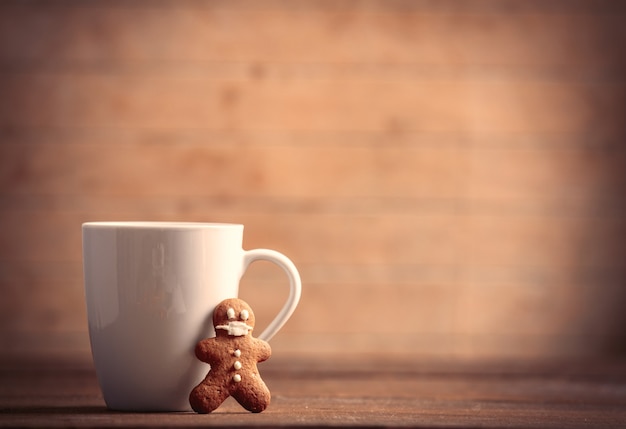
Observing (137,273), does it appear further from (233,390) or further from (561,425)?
(561,425)

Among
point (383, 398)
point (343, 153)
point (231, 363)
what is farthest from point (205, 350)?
point (343, 153)

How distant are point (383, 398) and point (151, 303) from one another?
0.22 m

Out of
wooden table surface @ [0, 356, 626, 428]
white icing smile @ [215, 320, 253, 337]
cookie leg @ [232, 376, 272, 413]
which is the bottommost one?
wooden table surface @ [0, 356, 626, 428]

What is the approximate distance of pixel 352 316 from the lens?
161 centimetres

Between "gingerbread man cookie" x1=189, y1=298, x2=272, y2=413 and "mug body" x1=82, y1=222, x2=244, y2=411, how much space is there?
15 mm

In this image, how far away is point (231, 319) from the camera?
61 centimetres

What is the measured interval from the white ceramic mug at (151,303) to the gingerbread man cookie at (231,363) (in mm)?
15

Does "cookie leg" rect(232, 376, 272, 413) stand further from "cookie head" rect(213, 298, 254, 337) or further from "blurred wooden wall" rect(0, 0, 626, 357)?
"blurred wooden wall" rect(0, 0, 626, 357)

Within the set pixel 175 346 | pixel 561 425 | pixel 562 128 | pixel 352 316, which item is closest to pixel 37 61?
pixel 352 316

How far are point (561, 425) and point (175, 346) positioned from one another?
278 millimetres

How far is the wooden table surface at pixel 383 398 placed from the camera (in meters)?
0.56

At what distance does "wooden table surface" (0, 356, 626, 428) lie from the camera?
1.82ft

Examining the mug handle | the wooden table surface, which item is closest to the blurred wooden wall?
the wooden table surface

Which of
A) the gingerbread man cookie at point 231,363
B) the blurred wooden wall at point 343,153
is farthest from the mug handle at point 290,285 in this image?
the blurred wooden wall at point 343,153
